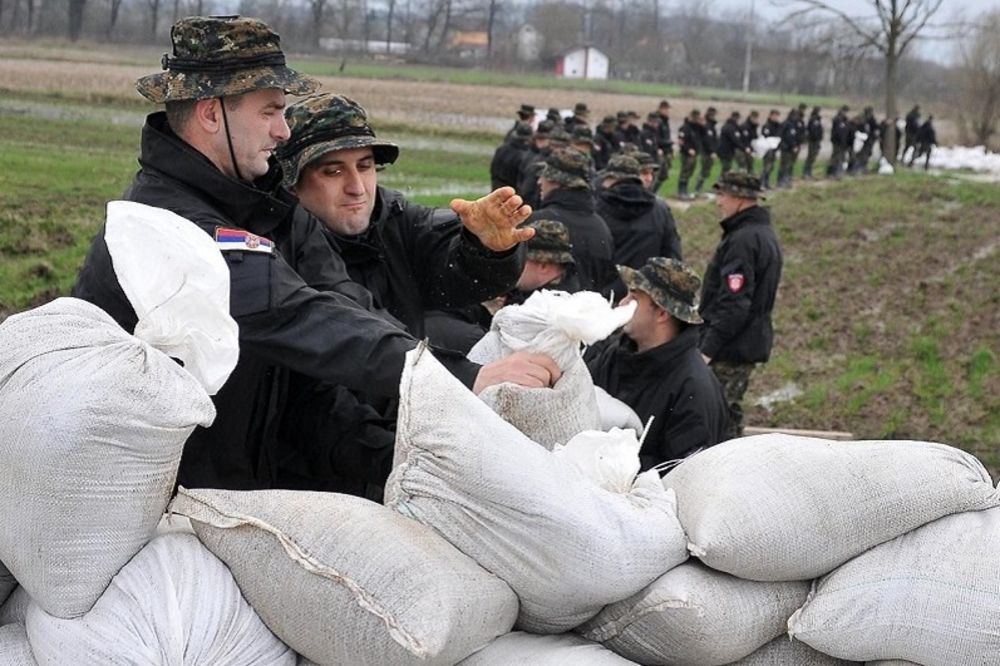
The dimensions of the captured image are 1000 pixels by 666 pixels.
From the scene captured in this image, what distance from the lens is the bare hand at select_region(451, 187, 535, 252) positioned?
3.08 metres

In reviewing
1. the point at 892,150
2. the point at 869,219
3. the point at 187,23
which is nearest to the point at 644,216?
the point at 187,23

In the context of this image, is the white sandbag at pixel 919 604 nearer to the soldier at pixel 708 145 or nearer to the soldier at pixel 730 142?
the soldier at pixel 708 145

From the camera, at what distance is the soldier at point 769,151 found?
24734 mm

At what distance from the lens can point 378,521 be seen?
84.9 inches

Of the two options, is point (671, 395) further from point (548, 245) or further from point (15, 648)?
point (15, 648)

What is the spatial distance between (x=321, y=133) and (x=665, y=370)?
6.44 feet

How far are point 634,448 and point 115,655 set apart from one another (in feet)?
3.44

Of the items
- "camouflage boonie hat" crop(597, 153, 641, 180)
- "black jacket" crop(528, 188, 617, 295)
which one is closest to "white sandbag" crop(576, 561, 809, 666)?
"black jacket" crop(528, 188, 617, 295)

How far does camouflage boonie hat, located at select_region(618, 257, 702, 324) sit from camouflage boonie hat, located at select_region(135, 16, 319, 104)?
240cm

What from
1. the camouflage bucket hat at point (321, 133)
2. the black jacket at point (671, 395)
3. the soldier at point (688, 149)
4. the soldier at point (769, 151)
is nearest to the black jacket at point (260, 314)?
the camouflage bucket hat at point (321, 133)

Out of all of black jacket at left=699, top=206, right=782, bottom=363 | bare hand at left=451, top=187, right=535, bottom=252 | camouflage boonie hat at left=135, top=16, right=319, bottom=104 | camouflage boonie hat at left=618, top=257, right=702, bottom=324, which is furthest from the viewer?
black jacket at left=699, top=206, right=782, bottom=363

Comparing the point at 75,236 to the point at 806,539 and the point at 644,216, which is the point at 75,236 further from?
the point at 806,539

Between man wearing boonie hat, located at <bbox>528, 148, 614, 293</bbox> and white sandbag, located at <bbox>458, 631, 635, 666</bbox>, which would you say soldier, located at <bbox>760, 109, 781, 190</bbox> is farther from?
white sandbag, located at <bbox>458, 631, 635, 666</bbox>

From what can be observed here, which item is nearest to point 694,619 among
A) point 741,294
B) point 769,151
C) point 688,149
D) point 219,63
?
point 219,63
